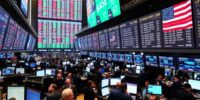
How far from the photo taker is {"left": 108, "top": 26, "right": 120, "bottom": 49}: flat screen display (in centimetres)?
1056

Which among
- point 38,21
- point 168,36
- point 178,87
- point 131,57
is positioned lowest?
point 178,87

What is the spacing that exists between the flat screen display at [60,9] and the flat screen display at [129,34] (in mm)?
22826

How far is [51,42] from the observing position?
105 feet

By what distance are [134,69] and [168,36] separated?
266 inches

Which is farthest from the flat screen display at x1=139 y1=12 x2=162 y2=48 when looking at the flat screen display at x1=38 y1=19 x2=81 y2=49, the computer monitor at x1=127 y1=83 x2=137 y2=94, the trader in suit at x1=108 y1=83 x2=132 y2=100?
the flat screen display at x1=38 y1=19 x2=81 y2=49

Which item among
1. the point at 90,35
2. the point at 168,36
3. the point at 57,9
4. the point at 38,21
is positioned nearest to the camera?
the point at 168,36

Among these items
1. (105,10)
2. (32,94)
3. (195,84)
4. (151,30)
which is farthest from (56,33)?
(32,94)

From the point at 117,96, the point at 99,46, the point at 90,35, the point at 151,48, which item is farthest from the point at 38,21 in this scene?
the point at 117,96

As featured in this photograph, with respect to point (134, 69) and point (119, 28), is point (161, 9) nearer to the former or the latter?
point (119, 28)

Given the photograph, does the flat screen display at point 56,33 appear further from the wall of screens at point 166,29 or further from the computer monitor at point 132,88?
the computer monitor at point 132,88

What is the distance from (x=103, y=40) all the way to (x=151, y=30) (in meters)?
5.53

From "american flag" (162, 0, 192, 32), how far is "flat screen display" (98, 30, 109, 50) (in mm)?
5549

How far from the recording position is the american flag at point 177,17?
5945 millimetres

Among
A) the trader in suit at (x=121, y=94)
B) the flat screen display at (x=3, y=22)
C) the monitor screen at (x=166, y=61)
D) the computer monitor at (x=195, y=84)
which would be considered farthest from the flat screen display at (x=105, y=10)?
the trader in suit at (x=121, y=94)
